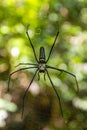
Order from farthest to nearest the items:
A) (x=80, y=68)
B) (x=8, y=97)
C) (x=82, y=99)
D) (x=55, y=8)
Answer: (x=55, y=8) → (x=82, y=99) → (x=80, y=68) → (x=8, y=97)

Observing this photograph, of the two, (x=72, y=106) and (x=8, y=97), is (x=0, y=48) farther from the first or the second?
(x=72, y=106)

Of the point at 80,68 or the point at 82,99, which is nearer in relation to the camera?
the point at 80,68

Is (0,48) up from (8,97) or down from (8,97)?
up

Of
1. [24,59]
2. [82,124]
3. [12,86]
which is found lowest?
[82,124]

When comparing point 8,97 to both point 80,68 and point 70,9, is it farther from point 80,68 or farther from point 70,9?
point 70,9

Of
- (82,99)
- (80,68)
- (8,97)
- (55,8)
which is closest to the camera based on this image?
(8,97)

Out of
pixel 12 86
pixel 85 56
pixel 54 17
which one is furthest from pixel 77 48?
pixel 12 86
